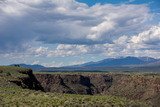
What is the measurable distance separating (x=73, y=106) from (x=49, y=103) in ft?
14.7

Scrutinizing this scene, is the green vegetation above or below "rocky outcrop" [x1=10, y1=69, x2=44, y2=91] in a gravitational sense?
below

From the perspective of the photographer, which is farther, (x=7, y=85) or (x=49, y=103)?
(x=7, y=85)

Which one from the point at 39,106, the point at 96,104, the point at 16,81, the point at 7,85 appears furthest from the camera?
the point at 16,81

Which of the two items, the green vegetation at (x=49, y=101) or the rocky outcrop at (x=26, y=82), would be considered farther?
the rocky outcrop at (x=26, y=82)

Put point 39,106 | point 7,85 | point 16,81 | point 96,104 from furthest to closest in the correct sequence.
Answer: point 16,81
point 7,85
point 96,104
point 39,106

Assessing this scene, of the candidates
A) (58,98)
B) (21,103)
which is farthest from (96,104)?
(21,103)

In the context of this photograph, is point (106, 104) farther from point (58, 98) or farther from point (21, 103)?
point (21, 103)

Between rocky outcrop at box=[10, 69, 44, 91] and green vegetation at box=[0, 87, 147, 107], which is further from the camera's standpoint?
rocky outcrop at box=[10, 69, 44, 91]

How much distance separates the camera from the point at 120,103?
8212 cm

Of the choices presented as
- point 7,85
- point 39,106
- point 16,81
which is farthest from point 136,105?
point 16,81

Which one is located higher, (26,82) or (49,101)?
(26,82)

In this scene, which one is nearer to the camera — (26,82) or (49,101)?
(49,101)

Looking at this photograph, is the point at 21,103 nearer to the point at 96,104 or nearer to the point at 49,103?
the point at 49,103

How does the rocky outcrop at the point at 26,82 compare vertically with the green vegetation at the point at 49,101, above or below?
above
